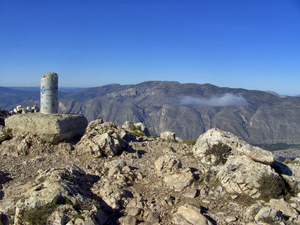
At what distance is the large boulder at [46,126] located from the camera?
14398 mm

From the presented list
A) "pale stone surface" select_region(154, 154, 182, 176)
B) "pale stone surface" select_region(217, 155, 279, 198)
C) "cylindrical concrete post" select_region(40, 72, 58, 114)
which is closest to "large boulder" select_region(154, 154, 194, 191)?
"pale stone surface" select_region(154, 154, 182, 176)

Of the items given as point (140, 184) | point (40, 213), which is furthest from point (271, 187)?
point (40, 213)

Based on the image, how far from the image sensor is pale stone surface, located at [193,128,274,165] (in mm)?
10562

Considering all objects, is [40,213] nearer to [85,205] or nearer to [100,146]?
[85,205]

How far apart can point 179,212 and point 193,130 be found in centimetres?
16369

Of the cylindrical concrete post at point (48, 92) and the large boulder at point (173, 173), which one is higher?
the cylindrical concrete post at point (48, 92)

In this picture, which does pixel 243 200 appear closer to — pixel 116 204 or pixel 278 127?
pixel 116 204

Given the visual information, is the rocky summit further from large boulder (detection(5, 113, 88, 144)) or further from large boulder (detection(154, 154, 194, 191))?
A: large boulder (detection(5, 113, 88, 144))

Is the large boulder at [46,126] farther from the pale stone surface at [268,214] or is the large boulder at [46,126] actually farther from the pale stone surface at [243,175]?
the pale stone surface at [268,214]

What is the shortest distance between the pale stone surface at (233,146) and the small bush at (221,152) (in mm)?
191

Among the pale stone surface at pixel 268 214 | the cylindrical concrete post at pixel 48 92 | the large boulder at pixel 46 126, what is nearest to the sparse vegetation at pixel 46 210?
the pale stone surface at pixel 268 214

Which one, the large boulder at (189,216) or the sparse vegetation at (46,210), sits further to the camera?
the large boulder at (189,216)

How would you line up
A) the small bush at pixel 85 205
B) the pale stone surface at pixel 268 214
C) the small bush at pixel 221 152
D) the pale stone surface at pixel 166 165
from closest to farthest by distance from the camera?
the small bush at pixel 85 205
the pale stone surface at pixel 268 214
the pale stone surface at pixel 166 165
the small bush at pixel 221 152

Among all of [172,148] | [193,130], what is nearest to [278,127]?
[193,130]
